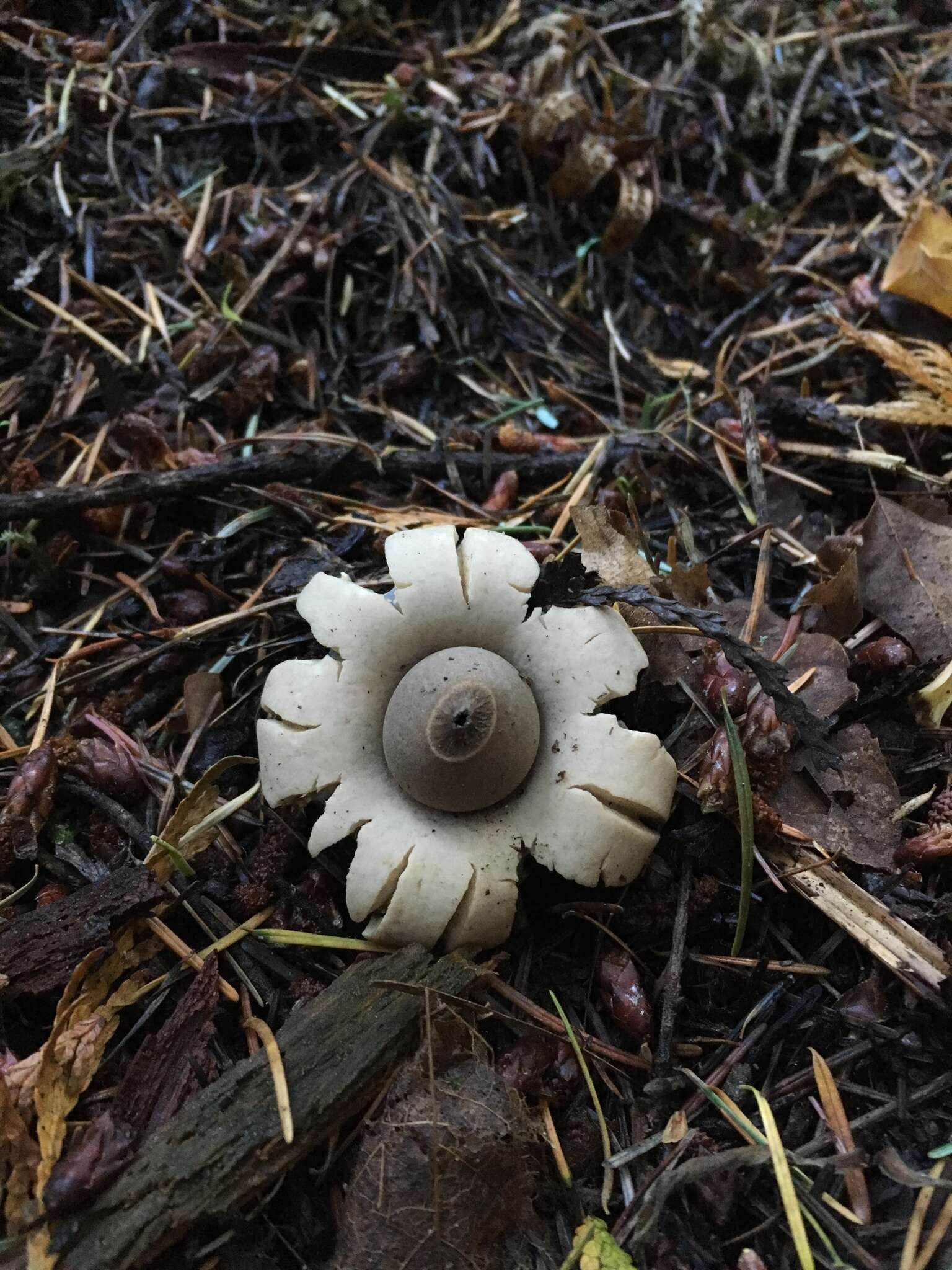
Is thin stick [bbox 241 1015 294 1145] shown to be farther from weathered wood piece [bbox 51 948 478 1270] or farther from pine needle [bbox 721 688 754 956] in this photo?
pine needle [bbox 721 688 754 956]

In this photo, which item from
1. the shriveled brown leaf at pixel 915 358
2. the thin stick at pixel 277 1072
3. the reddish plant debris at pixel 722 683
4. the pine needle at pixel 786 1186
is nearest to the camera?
the pine needle at pixel 786 1186

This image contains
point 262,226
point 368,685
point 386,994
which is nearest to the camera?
point 386,994

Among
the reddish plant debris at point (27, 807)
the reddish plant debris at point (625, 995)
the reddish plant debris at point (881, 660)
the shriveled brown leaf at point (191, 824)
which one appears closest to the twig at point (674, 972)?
the reddish plant debris at point (625, 995)

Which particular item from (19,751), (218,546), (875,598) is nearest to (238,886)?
(19,751)

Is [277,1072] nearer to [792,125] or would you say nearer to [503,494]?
[503,494]

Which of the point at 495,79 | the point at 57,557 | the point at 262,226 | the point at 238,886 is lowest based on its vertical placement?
the point at 238,886

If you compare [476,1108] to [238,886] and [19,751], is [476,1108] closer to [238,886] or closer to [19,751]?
[238,886]

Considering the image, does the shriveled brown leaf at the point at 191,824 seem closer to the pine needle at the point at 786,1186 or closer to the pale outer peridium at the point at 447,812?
the pale outer peridium at the point at 447,812
